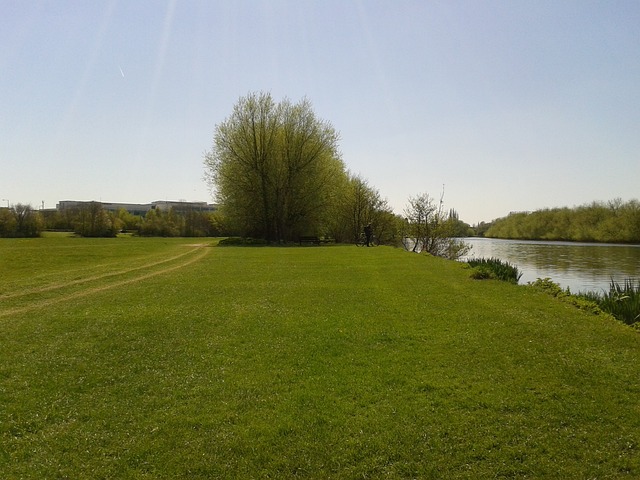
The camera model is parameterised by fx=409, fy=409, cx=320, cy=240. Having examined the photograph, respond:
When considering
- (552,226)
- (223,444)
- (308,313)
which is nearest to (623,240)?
(552,226)

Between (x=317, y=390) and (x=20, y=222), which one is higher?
(x=20, y=222)

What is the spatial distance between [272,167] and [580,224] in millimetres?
59675

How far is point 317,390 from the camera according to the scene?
17.7 ft

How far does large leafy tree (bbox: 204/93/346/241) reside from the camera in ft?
137

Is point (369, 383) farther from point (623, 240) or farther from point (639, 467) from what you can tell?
point (623, 240)

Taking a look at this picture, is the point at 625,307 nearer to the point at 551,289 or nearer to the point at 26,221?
the point at 551,289

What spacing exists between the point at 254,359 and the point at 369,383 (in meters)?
2.01

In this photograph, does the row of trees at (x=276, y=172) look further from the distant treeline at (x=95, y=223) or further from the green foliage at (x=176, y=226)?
the green foliage at (x=176, y=226)

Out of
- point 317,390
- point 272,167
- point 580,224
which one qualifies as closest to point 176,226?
point 272,167

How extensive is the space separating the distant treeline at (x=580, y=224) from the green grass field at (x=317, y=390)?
215 feet

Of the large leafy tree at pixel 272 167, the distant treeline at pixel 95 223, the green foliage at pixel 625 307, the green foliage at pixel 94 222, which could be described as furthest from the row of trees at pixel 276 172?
the green foliage at pixel 94 222

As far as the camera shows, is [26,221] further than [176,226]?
No

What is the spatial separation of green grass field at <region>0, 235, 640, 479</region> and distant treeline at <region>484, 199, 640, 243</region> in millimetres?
65621

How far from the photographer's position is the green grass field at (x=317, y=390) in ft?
13.0
